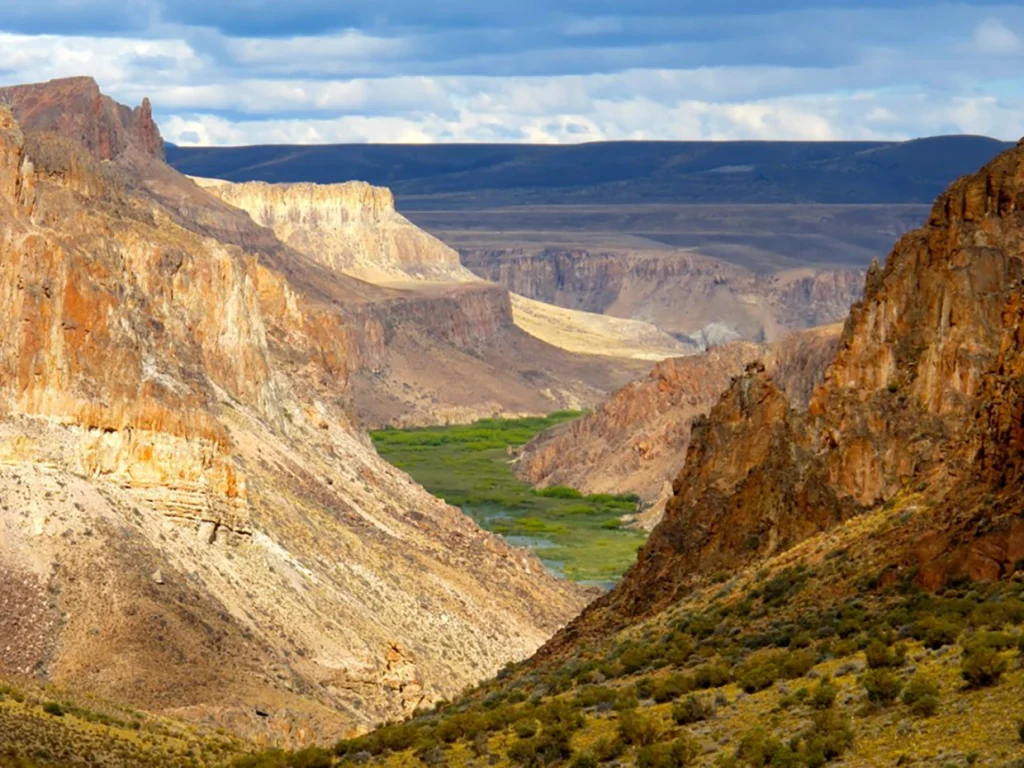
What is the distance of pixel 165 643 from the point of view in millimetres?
58562

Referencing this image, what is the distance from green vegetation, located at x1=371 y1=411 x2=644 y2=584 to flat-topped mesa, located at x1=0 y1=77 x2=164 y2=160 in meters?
31.9

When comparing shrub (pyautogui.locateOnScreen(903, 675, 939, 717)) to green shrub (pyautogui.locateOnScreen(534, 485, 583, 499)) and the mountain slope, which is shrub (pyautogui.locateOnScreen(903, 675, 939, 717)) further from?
green shrub (pyautogui.locateOnScreen(534, 485, 583, 499))

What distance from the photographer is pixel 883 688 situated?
30.4 meters

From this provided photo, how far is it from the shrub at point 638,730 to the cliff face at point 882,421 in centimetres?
869

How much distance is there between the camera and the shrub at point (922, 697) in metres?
29.1

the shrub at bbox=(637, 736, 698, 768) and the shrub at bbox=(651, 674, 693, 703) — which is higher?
the shrub at bbox=(637, 736, 698, 768)

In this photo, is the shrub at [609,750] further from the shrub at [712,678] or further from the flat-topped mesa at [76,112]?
the flat-topped mesa at [76,112]

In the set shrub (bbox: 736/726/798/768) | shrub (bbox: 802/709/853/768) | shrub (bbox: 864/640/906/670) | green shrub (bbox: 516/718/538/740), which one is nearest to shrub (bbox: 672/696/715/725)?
shrub (bbox: 864/640/906/670)

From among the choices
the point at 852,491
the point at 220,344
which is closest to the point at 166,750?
the point at 852,491

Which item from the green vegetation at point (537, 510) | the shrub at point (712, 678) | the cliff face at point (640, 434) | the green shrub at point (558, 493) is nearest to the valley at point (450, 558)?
the shrub at point (712, 678)

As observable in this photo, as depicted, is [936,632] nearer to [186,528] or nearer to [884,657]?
[884,657]

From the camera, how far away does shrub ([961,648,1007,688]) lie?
29.4m

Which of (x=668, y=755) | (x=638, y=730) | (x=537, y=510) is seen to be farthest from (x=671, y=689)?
(x=537, y=510)

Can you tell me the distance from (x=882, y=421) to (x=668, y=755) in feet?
73.8
